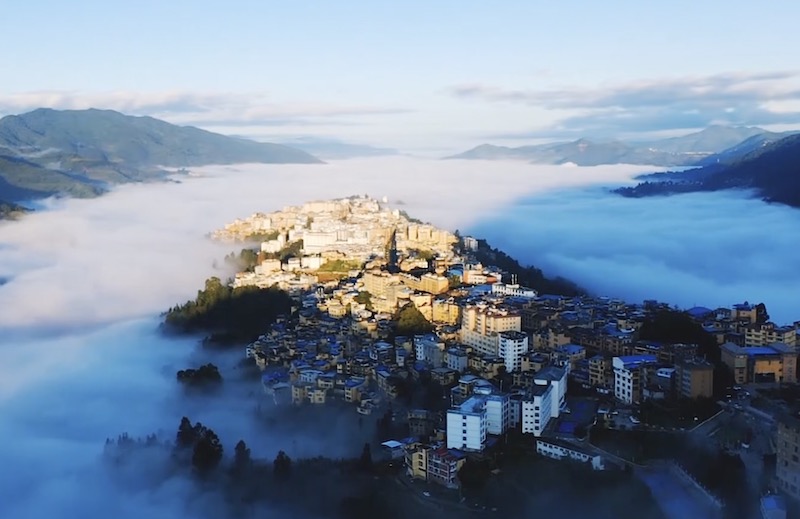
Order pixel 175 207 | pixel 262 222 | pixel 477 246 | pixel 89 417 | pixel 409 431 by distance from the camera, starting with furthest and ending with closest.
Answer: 1. pixel 175 207
2. pixel 262 222
3. pixel 477 246
4. pixel 89 417
5. pixel 409 431

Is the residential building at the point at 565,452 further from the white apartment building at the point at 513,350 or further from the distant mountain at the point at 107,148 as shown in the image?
the distant mountain at the point at 107,148

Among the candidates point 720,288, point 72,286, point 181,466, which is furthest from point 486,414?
point 72,286

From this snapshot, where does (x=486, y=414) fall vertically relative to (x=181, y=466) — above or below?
above

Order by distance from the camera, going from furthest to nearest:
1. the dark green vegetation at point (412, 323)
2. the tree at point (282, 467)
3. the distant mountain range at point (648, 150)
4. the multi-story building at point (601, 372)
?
the distant mountain range at point (648, 150), the dark green vegetation at point (412, 323), the multi-story building at point (601, 372), the tree at point (282, 467)

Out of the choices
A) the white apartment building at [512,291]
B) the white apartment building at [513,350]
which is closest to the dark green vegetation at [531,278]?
the white apartment building at [512,291]

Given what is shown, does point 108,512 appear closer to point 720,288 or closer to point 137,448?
point 137,448

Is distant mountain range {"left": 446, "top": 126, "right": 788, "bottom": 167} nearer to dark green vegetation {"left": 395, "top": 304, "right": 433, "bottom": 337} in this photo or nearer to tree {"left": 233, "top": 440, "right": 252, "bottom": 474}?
dark green vegetation {"left": 395, "top": 304, "right": 433, "bottom": 337}
